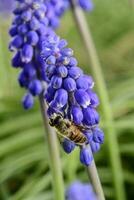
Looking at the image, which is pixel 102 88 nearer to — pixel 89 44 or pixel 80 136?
pixel 89 44

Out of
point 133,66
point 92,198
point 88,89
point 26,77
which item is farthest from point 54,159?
point 133,66

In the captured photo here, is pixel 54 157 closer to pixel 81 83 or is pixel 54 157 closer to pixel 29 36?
pixel 29 36

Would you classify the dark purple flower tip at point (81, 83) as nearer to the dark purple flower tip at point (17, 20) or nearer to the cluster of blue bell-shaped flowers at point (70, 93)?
the cluster of blue bell-shaped flowers at point (70, 93)

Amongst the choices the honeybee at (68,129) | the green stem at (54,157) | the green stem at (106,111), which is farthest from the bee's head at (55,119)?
the green stem at (106,111)

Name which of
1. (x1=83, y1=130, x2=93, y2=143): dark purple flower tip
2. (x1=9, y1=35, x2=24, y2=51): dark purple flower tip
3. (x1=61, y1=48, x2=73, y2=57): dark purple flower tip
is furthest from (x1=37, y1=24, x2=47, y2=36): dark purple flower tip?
(x1=83, y1=130, x2=93, y2=143): dark purple flower tip

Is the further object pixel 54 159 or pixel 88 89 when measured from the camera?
pixel 54 159

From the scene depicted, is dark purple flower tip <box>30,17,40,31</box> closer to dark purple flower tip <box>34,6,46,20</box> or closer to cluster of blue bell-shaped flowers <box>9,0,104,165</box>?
dark purple flower tip <box>34,6,46,20</box>
